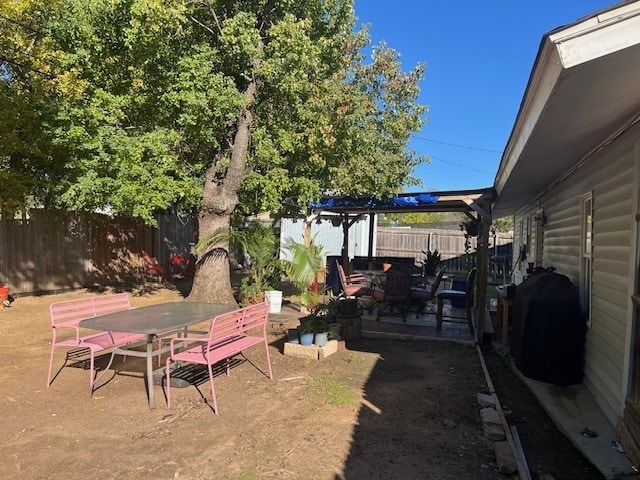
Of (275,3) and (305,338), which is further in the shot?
(275,3)

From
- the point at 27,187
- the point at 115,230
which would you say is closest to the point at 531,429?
the point at 27,187

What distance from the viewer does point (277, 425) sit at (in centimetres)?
368

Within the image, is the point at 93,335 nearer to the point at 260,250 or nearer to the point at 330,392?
the point at 330,392

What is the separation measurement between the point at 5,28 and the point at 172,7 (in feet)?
9.93

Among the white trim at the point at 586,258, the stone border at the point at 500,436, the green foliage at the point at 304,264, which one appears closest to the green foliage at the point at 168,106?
the green foliage at the point at 304,264

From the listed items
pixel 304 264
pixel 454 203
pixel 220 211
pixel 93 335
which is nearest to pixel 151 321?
pixel 93 335

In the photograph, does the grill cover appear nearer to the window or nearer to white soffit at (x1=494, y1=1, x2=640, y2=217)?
the window

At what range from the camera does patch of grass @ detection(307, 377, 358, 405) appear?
426cm

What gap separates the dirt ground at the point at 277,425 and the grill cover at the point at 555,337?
37 cm

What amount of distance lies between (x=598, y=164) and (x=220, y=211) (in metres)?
6.12

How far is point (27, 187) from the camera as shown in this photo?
881 centimetres

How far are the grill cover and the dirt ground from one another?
0.37 m

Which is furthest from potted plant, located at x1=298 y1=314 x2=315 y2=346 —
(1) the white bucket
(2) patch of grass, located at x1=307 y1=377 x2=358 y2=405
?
(1) the white bucket

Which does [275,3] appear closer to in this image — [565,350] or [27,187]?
[27,187]
